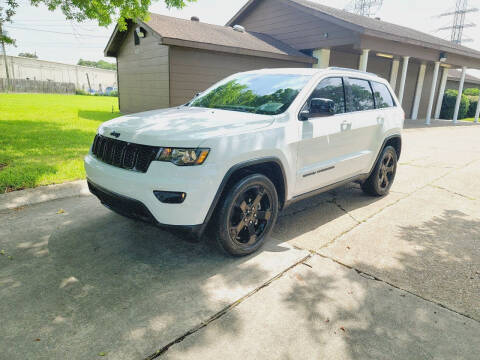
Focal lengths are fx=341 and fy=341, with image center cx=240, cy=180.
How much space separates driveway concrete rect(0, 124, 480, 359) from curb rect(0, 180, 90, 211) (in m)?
0.11

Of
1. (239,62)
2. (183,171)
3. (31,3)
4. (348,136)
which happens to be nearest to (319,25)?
(239,62)

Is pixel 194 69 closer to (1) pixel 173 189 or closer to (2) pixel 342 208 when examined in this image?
(2) pixel 342 208

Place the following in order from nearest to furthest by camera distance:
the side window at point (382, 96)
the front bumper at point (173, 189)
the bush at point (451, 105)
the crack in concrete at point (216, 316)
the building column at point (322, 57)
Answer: the crack in concrete at point (216, 316), the front bumper at point (173, 189), the side window at point (382, 96), the building column at point (322, 57), the bush at point (451, 105)

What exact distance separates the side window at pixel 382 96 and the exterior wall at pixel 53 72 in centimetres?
5133

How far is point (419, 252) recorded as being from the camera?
3670mm

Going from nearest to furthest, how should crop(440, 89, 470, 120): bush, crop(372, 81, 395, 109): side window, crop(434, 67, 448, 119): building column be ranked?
1. crop(372, 81, 395, 109): side window
2. crop(434, 67, 448, 119): building column
3. crop(440, 89, 470, 120): bush

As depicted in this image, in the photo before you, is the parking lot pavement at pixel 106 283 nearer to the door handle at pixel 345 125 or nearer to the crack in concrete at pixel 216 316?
the crack in concrete at pixel 216 316

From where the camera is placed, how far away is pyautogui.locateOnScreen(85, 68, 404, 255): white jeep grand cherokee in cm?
288

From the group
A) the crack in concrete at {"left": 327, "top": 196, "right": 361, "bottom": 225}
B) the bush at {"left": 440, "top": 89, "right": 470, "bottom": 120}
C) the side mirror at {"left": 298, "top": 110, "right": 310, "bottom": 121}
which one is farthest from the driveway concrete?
the bush at {"left": 440, "top": 89, "right": 470, "bottom": 120}

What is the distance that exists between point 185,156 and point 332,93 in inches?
91.3

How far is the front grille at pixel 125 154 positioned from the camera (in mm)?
2963

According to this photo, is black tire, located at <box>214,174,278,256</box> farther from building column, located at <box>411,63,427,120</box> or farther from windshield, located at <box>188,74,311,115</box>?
building column, located at <box>411,63,427,120</box>

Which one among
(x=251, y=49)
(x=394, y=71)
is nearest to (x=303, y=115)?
(x=251, y=49)

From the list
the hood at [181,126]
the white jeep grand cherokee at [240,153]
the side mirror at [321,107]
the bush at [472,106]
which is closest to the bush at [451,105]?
the bush at [472,106]
